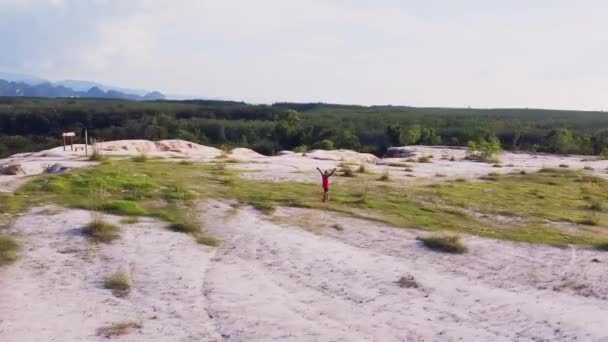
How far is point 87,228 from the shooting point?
13047mm

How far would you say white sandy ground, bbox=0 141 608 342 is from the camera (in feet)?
27.7

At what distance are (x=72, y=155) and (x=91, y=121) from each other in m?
89.3

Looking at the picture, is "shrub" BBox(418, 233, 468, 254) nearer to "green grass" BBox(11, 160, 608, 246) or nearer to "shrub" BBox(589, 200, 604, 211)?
"green grass" BBox(11, 160, 608, 246)

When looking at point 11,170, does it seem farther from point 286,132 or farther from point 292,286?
point 286,132

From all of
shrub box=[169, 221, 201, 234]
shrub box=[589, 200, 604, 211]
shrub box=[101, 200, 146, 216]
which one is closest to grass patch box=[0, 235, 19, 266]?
shrub box=[101, 200, 146, 216]

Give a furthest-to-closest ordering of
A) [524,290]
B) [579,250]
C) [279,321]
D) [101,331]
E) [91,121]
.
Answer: [91,121], [579,250], [524,290], [279,321], [101,331]

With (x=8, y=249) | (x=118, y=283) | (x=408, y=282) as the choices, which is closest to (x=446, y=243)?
(x=408, y=282)

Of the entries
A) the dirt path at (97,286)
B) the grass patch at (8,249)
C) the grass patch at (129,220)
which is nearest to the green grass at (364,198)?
the grass patch at (129,220)

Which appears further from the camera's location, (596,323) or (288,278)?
(288,278)

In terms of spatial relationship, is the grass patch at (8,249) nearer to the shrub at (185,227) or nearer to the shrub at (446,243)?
the shrub at (185,227)

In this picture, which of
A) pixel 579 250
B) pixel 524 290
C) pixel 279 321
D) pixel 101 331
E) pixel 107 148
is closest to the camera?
pixel 101 331

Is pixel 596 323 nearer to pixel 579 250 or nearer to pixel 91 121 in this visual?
pixel 579 250

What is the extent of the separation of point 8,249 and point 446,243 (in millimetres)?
9640

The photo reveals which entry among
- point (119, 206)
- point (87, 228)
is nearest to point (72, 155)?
point (119, 206)
